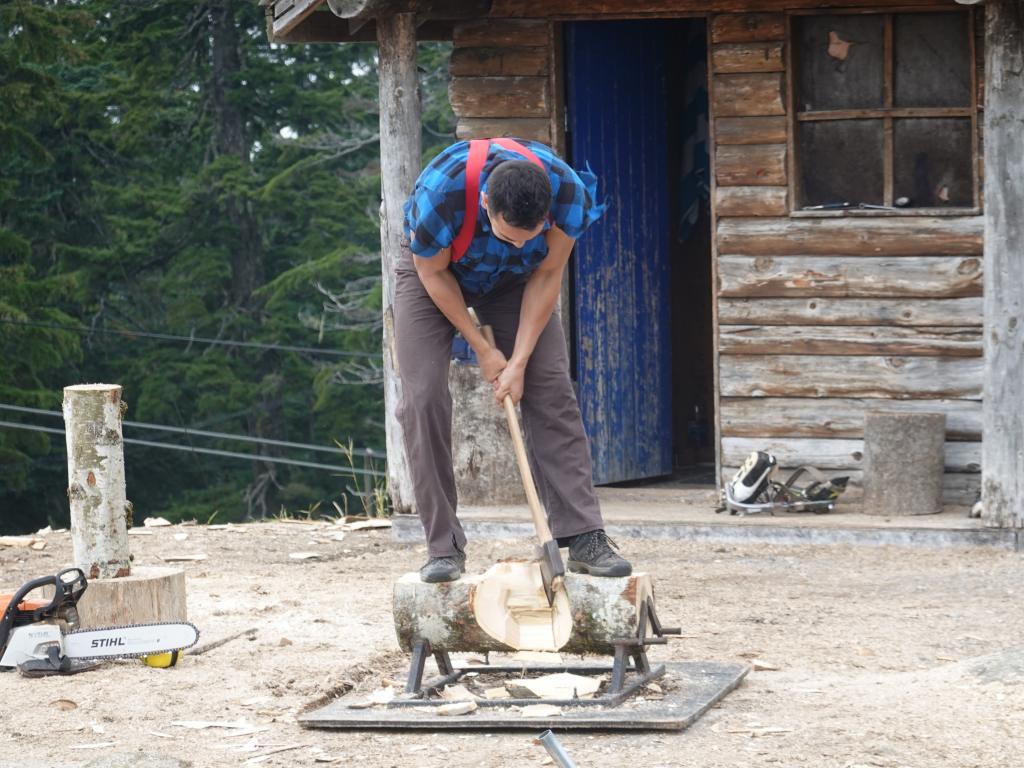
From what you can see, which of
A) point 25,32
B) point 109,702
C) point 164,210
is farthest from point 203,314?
point 109,702

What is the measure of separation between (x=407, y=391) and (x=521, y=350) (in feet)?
1.35

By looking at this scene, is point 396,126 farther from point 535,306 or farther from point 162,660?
point 535,306

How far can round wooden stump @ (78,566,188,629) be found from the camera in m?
6.32

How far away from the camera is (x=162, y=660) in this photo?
241 inches

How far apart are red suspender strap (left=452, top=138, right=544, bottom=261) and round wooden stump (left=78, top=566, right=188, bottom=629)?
2.18 m

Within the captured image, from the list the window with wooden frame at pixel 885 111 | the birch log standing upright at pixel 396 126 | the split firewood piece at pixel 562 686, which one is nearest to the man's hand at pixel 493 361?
the split firewood piece at pixel 562 686

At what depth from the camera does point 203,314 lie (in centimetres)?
2369

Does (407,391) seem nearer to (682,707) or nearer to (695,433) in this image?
(682,707)

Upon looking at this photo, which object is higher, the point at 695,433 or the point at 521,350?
the point at 521,350

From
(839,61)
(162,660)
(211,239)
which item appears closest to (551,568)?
(162,660)

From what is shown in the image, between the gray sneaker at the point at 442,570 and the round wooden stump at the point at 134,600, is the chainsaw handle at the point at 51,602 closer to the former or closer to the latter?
the round wooden stump at the point at 134,600

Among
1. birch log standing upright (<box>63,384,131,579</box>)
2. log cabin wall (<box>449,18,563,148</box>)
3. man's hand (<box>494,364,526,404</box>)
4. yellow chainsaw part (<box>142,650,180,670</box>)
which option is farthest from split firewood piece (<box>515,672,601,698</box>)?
log cabin wall (<box>449,18,563,148</box>)

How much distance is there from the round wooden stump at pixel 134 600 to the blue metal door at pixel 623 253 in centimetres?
401

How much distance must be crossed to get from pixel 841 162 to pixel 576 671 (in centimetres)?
461
